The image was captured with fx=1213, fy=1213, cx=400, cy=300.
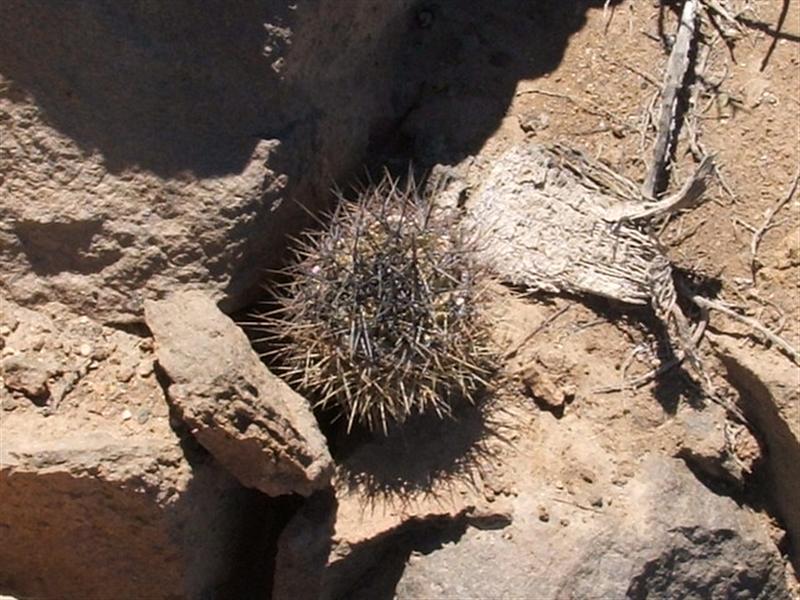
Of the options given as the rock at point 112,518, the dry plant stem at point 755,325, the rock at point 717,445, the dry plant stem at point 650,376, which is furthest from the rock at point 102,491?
the dry plant stem at point 755,325

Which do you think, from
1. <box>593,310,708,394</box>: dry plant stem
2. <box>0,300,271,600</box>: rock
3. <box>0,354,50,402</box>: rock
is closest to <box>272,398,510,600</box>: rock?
<box>0,300,271,600</box>: rock

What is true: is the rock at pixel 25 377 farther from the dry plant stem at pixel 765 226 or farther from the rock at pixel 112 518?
the dry plant stem at pixel 765 226

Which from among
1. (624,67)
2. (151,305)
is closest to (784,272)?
(624,67)

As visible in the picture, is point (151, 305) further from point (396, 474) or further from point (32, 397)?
point (396, 474)

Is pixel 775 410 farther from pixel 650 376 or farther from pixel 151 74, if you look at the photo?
pixel 151 74

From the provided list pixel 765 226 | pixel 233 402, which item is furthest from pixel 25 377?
pixel 765 226

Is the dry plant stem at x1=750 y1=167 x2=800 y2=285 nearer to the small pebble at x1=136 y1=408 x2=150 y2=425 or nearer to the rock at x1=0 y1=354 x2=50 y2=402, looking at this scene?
the small pebble at x1=136 y1=408 x2=150 y2=425

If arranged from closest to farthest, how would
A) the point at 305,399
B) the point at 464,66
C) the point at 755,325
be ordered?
the point at 305,399 → the point at 755,325 → the point at 464,66
